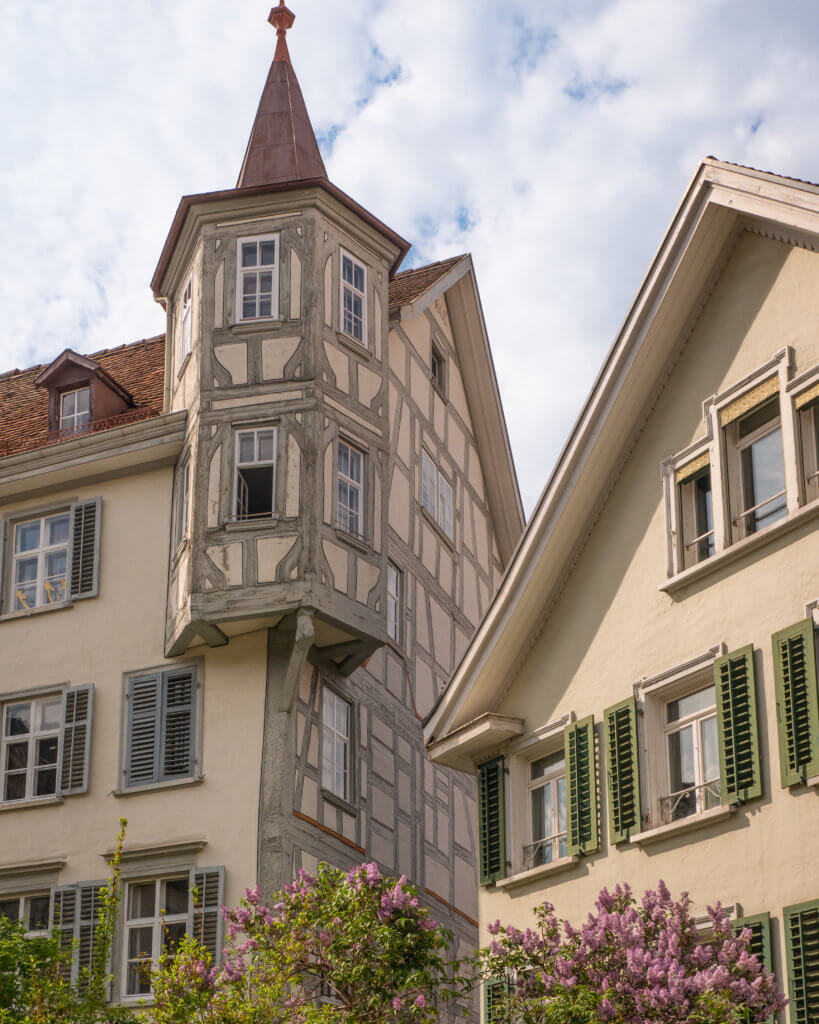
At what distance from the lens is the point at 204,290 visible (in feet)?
82.8

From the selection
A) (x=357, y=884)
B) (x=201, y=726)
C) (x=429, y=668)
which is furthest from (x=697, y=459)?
(x=429, y=668)

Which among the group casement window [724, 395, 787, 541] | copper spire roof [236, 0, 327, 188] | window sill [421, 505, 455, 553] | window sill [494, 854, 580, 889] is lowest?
window sill [494, 854, 580, 889]

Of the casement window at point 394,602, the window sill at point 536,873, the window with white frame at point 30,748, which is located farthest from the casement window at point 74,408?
the window sill at point 536,873

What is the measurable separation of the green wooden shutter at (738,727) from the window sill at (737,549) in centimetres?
97

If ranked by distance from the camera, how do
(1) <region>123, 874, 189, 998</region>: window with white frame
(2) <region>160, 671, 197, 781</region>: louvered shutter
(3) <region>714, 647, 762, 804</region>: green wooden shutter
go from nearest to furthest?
1. (3) <region>714, 647, 762, 804</region>: green wooden shutter
2. (1) <region>123, 874, 189, 998</region>: window with white frame
3. (2) <region>160, 671, 197, 781</region>: louvered shutter

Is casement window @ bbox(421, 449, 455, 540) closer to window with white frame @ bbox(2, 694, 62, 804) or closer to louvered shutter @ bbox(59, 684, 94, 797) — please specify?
louvered shutter @ bbox(59, 684, 94, 797)

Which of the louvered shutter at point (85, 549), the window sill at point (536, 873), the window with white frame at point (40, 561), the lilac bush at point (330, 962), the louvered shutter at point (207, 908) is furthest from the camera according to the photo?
the window with white frame at point (40, 561)

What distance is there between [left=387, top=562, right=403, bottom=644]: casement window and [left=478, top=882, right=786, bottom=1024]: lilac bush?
12.2 meters

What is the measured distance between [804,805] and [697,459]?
411 centimetres

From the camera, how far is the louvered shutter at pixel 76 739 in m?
24.0

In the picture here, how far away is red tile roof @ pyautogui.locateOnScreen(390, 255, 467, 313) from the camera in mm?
28391

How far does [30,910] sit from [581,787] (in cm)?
949

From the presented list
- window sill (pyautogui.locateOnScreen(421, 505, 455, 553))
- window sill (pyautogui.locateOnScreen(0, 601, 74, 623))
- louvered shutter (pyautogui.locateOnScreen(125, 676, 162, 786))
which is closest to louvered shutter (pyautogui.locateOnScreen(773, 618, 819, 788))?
louvered shutter (pyautogui.locateOnScreen(125, 676, 162, 786))

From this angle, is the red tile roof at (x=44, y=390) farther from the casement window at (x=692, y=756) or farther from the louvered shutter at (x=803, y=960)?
the louvered shutter at (x=803, y=960)
